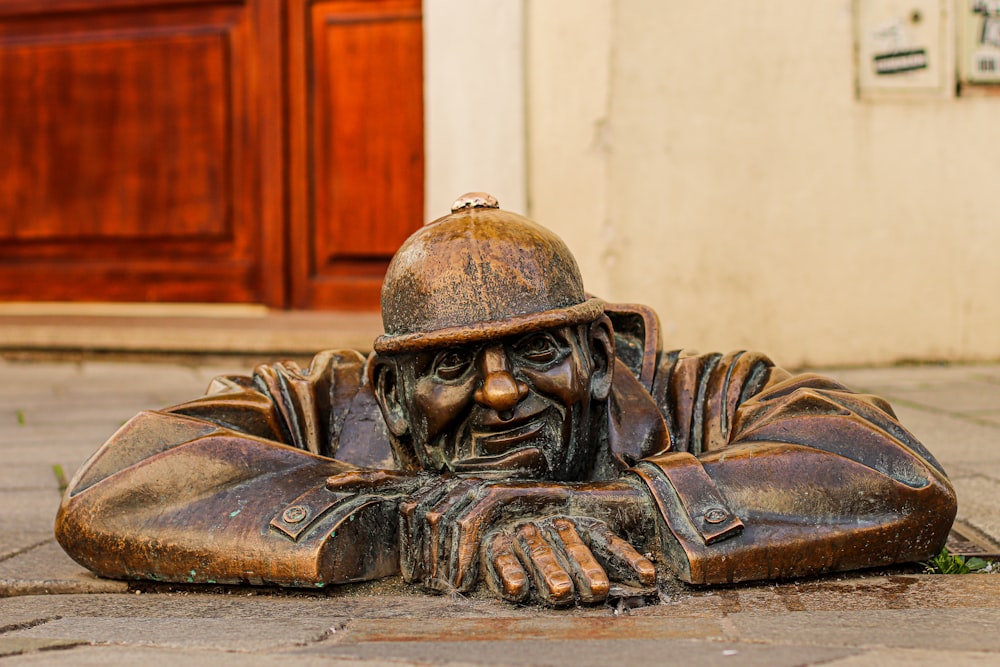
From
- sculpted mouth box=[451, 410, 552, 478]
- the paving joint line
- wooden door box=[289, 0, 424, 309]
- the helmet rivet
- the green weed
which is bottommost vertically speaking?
the paving joint line

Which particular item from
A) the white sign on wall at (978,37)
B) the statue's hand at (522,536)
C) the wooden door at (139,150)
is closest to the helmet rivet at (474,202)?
the statue's hand at (522,536)

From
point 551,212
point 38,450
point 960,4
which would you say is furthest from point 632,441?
point 960,4

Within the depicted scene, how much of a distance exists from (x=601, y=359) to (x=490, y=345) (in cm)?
35

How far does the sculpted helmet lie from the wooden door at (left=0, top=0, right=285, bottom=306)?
3.90 meters

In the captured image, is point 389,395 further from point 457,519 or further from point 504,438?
point 457,519

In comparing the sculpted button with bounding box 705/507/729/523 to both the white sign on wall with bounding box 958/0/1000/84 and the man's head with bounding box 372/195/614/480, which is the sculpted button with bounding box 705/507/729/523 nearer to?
the man's head with bounding box 372/195/614/480

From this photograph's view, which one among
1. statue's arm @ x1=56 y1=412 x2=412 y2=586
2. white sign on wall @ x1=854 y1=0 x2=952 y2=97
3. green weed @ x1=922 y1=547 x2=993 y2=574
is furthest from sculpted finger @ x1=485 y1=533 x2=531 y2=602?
white sign on wall @ x1=854 y1=0 x2=952 y2=97

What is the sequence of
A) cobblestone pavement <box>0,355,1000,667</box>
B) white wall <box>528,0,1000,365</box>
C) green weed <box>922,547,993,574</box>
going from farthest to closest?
1. white wall <box>528,0,1000,365</box>
2. green weed <box>922,547,993,574</box>
3. cobblestone pavement <box>0,355,1000,667</box>

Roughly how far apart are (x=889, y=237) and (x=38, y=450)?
3.78m

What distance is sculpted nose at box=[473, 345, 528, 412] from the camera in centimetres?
249

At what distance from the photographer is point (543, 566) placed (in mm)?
2324

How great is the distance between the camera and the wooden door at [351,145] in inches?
247

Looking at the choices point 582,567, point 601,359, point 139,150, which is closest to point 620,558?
point 582,567

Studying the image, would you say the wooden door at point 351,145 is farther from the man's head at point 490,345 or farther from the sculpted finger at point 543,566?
the sculpted finger at point 543,566
